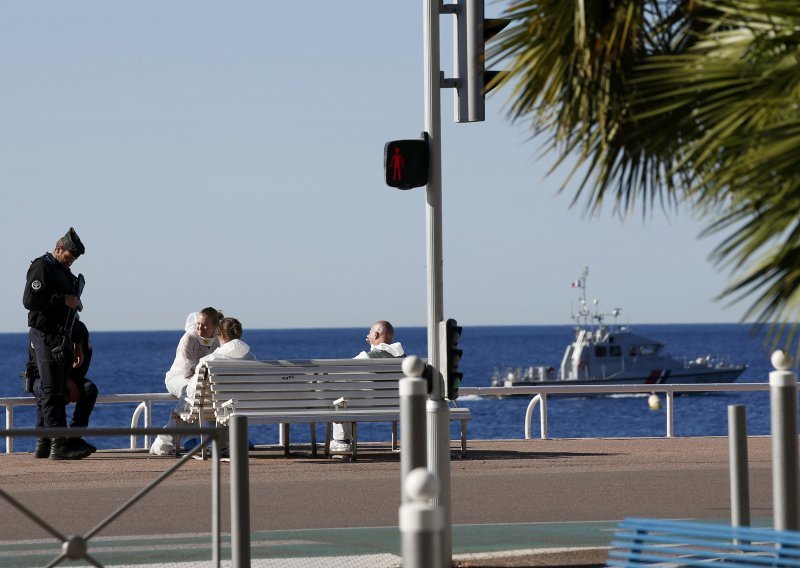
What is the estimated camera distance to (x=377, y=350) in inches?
656

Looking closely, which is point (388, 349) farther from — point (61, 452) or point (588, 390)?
point (588, 390)

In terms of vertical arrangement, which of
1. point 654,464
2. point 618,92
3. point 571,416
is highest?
point 618,92

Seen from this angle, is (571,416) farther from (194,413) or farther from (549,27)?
(549,27)

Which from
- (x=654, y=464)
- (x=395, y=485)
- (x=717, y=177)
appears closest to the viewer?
(x=717, y=177)

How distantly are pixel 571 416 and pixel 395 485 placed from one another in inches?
3312

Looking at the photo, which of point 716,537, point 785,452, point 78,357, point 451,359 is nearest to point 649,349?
point 78,357

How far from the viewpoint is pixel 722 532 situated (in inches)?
249

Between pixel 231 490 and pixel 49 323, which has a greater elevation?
pixel 49 323

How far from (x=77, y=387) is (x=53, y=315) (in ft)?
2.58

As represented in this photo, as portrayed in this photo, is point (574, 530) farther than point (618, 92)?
Yes

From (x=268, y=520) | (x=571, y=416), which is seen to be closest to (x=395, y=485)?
(x=268, y=520)

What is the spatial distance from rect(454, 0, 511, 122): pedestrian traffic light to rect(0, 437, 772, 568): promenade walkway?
2.67m

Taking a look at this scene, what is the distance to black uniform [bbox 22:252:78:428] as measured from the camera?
1523 cm

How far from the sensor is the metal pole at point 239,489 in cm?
769
